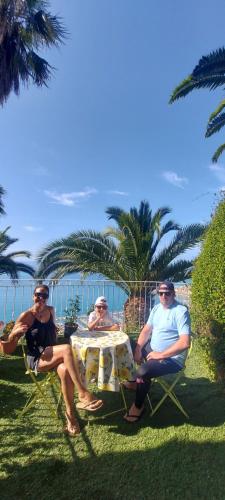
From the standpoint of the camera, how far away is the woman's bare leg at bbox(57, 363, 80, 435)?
128 inches

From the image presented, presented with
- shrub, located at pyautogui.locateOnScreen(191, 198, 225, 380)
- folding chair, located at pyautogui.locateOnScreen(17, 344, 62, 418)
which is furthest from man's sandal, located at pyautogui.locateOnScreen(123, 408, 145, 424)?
shrub, located at pyautogui.locateOnScreen(191, 198, 225, 380)

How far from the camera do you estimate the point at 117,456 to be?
2855 millimetres

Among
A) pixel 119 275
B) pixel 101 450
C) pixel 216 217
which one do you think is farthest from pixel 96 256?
pixel 101 450

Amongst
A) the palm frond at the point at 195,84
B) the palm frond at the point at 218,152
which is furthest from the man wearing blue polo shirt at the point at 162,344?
the palm frond at the point at 218,152

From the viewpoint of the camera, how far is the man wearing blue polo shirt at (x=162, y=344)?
348cm

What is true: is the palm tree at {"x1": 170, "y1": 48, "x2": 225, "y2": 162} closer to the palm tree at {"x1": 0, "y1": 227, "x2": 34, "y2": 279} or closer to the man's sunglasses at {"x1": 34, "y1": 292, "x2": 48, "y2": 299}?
the man's sunglasses at {"x1": 34, "y1": 292, "x2": 48, "y2": 299}

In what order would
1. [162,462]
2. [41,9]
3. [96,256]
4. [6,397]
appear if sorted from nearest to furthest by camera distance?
[162,462], [6,397], [41,9], [96,256]

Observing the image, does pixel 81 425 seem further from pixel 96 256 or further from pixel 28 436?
pixel 96 256

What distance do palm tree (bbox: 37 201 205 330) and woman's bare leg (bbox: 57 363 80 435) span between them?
6.71 meters

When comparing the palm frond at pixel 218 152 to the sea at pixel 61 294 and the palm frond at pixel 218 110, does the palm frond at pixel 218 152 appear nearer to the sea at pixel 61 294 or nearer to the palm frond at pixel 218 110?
the palm frond at pixel 218 110

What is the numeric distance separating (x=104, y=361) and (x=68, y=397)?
50 cm

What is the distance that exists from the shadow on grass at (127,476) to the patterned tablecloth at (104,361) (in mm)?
737

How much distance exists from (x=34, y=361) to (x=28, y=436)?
730mm

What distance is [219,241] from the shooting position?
14.1ft
